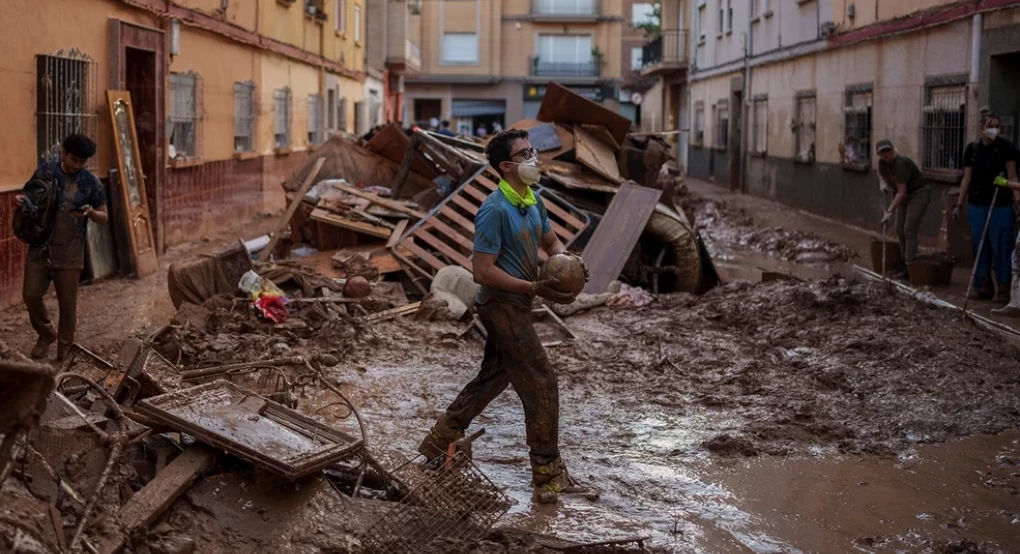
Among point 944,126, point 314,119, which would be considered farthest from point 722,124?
point 944,126

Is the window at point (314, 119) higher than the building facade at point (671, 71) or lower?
lower

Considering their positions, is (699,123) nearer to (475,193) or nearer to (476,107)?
(475,193)

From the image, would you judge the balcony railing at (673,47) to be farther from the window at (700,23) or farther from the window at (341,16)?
the window at (341,16)

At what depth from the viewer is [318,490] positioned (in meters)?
4.84

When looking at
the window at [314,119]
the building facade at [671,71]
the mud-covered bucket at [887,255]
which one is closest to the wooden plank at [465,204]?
the mud-covered bucket at [887,255]

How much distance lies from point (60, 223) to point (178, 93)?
26.2ft

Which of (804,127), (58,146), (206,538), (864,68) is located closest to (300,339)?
(58,146)

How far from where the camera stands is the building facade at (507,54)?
56.5 m

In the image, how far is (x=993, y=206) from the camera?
1052 cm

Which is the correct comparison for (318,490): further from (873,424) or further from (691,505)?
(873,424)

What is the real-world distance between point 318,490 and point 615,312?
6110 mm

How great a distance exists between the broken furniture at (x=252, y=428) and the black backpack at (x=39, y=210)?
298 centimetres

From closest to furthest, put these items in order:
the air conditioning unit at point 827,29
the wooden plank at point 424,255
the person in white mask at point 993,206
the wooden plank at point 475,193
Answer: the person in white mask at point 993,206, the wooden plank at point 424,255, the wooden plank at point 475,193, the air conditioning unit at point 827,29

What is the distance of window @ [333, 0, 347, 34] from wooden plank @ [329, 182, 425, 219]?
15837mm
